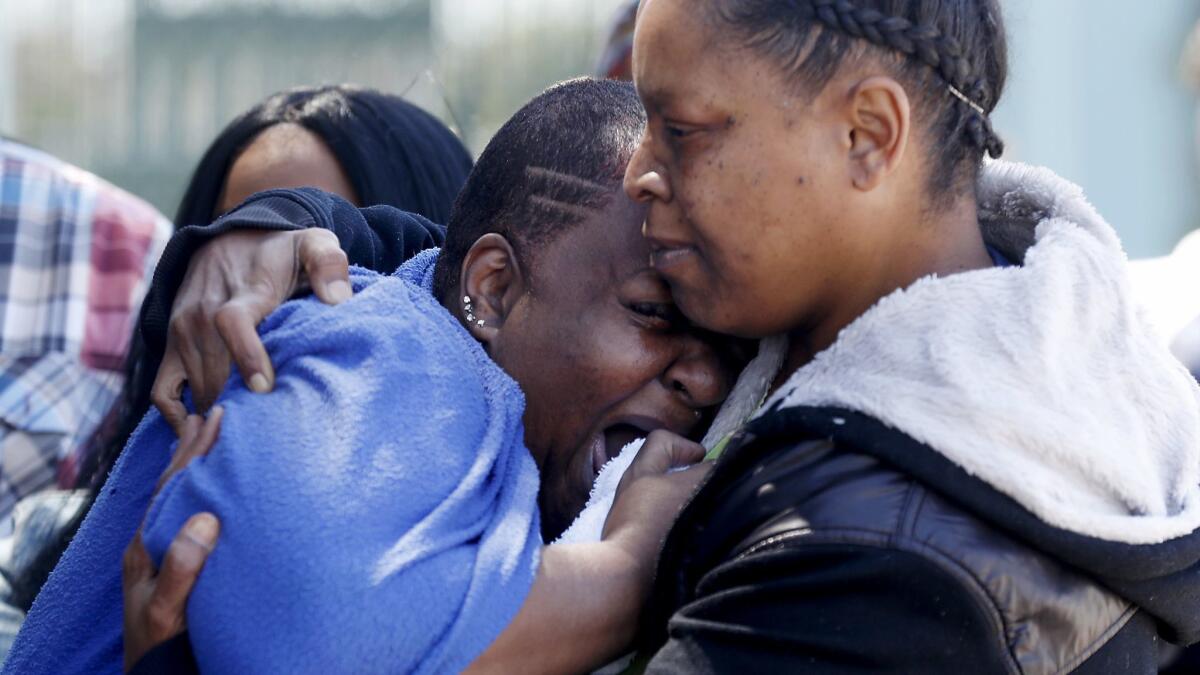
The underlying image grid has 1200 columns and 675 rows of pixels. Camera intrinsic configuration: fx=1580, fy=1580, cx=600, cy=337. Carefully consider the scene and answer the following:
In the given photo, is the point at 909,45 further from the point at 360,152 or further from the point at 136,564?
the point at 360,152

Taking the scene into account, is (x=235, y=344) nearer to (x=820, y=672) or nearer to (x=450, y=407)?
(x=450, y=407)

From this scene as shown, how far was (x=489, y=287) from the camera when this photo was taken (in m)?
2.39

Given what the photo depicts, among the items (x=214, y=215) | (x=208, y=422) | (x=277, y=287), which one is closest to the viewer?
(x=208, y=422)

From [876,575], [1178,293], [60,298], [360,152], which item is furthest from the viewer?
[60,298]

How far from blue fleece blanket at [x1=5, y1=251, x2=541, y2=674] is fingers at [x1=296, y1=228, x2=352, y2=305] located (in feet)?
A: 0.09

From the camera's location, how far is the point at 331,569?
1.79m

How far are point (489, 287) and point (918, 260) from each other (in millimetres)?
693

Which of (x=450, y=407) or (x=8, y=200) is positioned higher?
(x=450, y=407)

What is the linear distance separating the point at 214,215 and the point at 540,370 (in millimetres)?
1763

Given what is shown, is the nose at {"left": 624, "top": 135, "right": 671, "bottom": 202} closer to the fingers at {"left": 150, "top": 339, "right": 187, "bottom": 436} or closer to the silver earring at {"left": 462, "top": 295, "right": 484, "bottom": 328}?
the silver earring at {"left": 462, "top": 295, "right": 484, "bottom": 328}

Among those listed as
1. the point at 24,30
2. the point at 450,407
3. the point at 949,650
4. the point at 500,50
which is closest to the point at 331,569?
the point at 450,407

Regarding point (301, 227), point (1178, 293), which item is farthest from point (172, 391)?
point (1178, 293)

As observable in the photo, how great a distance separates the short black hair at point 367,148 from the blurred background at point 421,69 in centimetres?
311

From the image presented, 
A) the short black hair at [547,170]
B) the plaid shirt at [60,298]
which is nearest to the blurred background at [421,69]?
the plaid shirt at [60,298]
